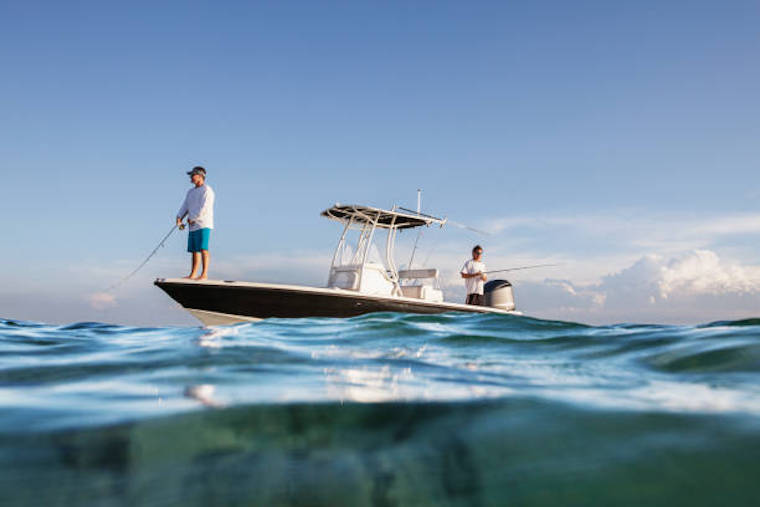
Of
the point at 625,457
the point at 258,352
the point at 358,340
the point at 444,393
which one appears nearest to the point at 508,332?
the point at 358,340

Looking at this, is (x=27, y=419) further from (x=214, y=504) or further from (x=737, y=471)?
(x=737, y=471)

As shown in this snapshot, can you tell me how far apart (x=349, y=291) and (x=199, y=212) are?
326 cm

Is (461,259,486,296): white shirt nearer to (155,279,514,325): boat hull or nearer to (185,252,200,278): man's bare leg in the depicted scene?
(155,279,514,325): boat hull

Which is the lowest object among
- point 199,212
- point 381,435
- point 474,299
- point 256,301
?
point 381,435

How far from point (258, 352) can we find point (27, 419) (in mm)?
1466

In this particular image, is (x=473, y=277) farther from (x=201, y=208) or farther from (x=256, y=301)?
(x=201, y=208)

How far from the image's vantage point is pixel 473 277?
11156 millimetres

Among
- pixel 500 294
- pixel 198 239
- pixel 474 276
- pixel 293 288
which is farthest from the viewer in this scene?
pixel 500 294

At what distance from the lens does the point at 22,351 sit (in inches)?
121

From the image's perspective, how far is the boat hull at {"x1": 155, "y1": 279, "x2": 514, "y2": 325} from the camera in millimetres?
9570

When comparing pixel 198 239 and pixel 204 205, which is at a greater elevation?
pixel 204 205

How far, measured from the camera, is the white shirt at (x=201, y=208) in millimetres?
8680

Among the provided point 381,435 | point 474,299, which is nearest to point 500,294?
point 474,299

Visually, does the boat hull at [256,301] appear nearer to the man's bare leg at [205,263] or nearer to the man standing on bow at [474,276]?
the man's bare leg at [205,263]
